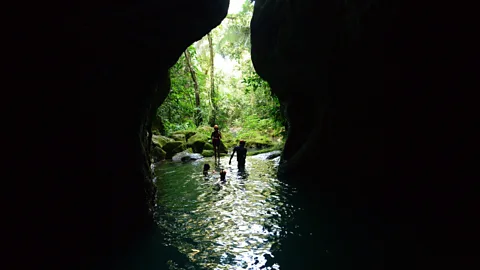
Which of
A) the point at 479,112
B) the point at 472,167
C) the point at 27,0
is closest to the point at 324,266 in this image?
the point at 472,167

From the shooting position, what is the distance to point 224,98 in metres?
31.4

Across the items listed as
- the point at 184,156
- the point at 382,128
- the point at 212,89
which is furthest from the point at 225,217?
the point at 212,89

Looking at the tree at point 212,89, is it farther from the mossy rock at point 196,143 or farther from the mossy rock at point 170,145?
the mossy rock at point 170,145

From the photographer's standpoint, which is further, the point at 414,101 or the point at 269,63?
the point at 269,63

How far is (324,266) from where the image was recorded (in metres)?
3.99

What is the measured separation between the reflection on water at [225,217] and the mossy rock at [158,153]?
18.4 ft

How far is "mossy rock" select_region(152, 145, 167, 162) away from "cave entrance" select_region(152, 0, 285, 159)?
8.40 feet

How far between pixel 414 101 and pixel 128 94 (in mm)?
5550

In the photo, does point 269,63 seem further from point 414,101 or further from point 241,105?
point 241,105

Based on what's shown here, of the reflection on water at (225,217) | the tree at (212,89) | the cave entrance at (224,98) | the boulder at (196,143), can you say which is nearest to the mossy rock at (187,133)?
the cave entrance at (224,98)

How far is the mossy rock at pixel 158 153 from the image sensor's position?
52.5 ft

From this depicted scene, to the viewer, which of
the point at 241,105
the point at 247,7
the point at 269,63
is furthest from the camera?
the point at 241,105

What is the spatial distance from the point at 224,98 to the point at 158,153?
1617 centimetres

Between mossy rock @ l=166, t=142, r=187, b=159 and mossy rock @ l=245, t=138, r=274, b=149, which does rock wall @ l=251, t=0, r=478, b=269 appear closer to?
mossy rock @ l=166, t=142, r=187, b=159
